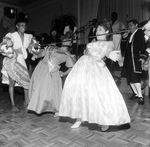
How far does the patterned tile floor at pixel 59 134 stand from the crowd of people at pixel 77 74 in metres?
0.12

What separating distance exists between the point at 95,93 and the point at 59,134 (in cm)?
54

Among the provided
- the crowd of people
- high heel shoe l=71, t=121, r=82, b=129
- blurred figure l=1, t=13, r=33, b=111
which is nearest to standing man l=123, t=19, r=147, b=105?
the crowd of people

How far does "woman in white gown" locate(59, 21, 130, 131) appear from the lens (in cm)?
180

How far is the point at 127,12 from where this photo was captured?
18.3 feet

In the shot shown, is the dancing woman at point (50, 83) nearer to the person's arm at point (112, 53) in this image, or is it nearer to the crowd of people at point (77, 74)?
the crowd of people at point (77, 74)

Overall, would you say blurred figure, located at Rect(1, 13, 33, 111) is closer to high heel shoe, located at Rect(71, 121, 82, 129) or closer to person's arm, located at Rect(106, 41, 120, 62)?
high heel shoe, located at Rect(71, 121, 82, 129)

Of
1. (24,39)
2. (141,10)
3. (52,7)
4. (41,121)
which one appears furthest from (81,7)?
(41,121)

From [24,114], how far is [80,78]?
1161mm

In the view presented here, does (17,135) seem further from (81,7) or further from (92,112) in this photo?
(81,7)

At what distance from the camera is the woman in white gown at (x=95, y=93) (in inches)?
70.8

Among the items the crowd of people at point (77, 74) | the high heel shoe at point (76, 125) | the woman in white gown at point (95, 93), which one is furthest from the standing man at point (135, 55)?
the high heel shoe at point (76, 125)

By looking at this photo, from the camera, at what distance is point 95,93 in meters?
1.84

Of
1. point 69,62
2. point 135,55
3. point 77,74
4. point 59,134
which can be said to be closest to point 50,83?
point 69,62

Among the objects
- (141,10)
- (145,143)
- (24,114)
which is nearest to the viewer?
(145,143)
